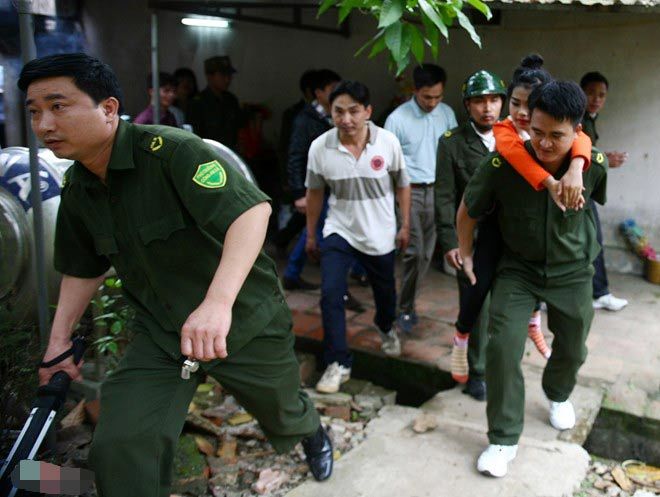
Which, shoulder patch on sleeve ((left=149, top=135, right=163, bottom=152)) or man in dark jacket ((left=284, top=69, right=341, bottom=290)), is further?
man in dark jacket ((left=284, top=69, right=341, bottom=290))

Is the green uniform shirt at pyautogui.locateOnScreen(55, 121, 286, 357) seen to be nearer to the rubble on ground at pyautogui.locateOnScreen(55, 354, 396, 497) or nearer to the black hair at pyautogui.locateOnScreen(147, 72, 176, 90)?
the rubble on ground at pyautogui.locateOnScreen(55, 354, 396, 497)

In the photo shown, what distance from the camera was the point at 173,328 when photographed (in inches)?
101

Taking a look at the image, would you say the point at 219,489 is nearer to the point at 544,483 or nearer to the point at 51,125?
the point at 544,483

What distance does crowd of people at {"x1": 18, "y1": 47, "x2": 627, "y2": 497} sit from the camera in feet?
7.55

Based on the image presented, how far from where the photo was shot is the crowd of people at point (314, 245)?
2.30 m

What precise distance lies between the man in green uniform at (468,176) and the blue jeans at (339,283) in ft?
1.71

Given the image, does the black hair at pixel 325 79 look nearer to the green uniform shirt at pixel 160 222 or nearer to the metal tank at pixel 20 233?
the metal tank at pixel 20 233

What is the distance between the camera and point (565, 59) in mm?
6676

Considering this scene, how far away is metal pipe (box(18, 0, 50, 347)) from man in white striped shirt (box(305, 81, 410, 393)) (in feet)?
5.66

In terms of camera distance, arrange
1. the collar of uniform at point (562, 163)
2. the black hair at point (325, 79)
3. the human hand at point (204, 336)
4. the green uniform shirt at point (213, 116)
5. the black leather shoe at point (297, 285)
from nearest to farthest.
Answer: the human hand at point (204, 336), the collar of uniform at point (562, 163), the black hair at point (325, 79), the black leather shoe at point (297, 285), the green uniform shirt at point (213, 116)

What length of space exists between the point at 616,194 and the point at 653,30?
1.57 meters

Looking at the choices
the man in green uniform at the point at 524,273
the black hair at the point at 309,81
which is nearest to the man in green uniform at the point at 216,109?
the black hair at the point at 309,81

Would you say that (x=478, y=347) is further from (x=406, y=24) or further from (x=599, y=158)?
(x=406, y=24)

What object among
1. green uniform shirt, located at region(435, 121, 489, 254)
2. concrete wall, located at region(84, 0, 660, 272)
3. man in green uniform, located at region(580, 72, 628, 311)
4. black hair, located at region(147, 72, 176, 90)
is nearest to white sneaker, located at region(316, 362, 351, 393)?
green uniform shirt, located at region(435, 121, 489, 254)
